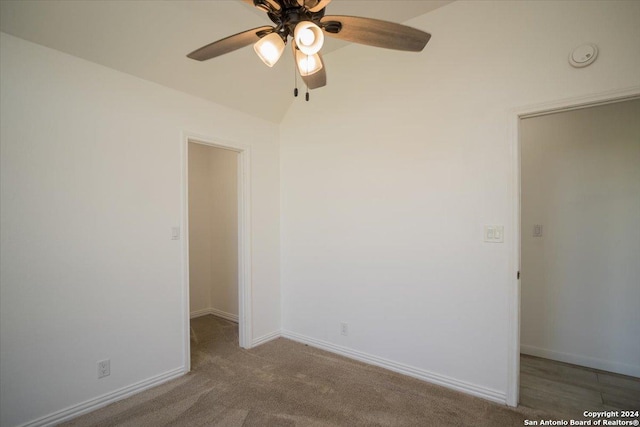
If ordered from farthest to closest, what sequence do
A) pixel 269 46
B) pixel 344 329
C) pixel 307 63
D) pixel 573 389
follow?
pixel 344 329 < pixel 573 389 < pixel 307 63 < pixel 269 46

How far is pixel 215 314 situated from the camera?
436cm

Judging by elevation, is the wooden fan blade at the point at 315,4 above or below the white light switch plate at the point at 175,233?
above

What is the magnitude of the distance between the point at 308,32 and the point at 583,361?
3622 mm

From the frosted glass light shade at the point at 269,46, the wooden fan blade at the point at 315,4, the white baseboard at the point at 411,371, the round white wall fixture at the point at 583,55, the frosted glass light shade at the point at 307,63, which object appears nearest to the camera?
the wooden fan blade at the point at 315,4

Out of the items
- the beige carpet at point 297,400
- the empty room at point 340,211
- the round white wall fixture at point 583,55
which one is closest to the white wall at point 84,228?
the empty room at point 340,211

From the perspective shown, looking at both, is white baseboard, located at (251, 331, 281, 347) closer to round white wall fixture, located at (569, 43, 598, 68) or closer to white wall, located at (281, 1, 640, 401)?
white wall, located at (281, 1, 640, 401)

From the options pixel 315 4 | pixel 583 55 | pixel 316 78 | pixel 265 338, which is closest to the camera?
pixel 315 4

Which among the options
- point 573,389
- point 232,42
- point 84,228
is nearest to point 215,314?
point 84,228

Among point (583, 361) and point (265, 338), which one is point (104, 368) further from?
point (583, 361)

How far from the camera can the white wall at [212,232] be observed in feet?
13.5

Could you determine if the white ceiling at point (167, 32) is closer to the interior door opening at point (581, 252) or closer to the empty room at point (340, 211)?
the empty room at point (340, 211)

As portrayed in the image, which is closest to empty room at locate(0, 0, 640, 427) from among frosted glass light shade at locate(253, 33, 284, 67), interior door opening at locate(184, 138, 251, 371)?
frosted glass light shade at locate(253, 33, 284, 67)

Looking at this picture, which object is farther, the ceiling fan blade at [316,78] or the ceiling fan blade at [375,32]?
the ceiling fan blade at [316,78]

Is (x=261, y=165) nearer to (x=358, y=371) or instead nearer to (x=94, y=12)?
(x=94, y=12)
